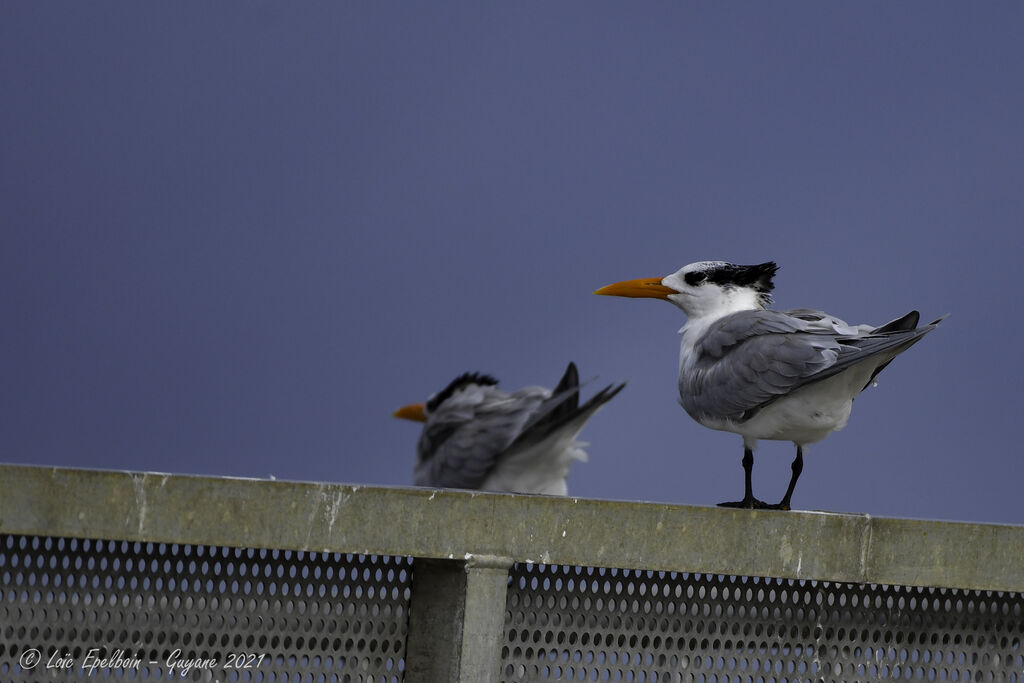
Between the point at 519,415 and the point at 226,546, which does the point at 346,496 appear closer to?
the point at 226,546

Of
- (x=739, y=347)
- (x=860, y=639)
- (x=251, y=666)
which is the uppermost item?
(x=739, y=347)

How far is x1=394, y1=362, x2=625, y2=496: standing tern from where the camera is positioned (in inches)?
201

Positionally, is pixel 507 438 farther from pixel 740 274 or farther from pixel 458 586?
pixel 458 586

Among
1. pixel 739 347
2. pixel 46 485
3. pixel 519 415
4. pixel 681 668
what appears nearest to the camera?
pixel 46 485

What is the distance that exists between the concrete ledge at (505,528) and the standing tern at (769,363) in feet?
1.59

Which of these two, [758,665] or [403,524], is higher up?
[403,524]

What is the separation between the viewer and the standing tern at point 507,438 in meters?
5.10

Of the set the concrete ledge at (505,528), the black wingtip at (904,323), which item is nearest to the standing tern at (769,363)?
the black wingtip at (904,323)

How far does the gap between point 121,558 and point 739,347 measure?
6.42 ft

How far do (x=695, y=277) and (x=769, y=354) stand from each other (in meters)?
0.61

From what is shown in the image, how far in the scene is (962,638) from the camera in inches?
139

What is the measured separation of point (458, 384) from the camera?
21.3 feet

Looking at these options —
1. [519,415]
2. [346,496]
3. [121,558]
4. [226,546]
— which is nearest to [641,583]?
[346,496]

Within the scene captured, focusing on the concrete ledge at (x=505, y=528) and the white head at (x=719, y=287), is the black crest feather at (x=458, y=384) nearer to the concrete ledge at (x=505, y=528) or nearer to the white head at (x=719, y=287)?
the white head at (x=719, y=287)
